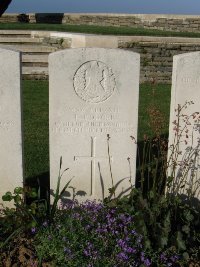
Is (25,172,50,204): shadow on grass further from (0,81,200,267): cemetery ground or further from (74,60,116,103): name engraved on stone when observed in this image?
(74,60,116,103): name engraved on stone

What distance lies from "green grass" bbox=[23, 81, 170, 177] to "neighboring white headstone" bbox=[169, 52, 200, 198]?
0.80 feet

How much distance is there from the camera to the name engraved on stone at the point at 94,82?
11.8 ft

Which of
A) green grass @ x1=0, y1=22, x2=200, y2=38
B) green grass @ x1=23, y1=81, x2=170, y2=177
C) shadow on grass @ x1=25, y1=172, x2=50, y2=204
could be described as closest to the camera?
shadow on grass @ x1=25, y1=172, x2=50, y2=204

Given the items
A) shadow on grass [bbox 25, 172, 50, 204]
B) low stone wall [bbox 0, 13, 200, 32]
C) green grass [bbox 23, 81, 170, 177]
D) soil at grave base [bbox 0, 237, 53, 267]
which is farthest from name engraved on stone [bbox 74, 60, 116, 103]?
low stone wall [bbox 0, 13, 200, 32]

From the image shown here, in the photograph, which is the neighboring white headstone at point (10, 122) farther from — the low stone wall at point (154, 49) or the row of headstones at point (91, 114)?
the low stone wall at point (154, 49)

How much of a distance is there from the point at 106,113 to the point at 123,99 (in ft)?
0.60

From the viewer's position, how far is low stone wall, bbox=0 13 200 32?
1673 centimetres

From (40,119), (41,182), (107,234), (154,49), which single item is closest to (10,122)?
(41,182)

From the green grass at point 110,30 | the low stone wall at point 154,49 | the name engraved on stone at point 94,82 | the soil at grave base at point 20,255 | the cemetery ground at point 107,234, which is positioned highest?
the green grass at point 110,30

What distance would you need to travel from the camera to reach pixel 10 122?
3621 millimetres

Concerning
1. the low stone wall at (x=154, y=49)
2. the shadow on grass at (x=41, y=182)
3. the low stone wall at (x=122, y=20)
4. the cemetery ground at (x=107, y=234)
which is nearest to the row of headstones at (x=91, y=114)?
the cemetery ground at (x=107, y=234)

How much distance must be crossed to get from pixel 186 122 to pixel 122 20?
15903mm

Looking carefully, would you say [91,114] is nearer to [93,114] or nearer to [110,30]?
[93,114]

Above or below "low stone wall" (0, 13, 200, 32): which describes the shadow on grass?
below
